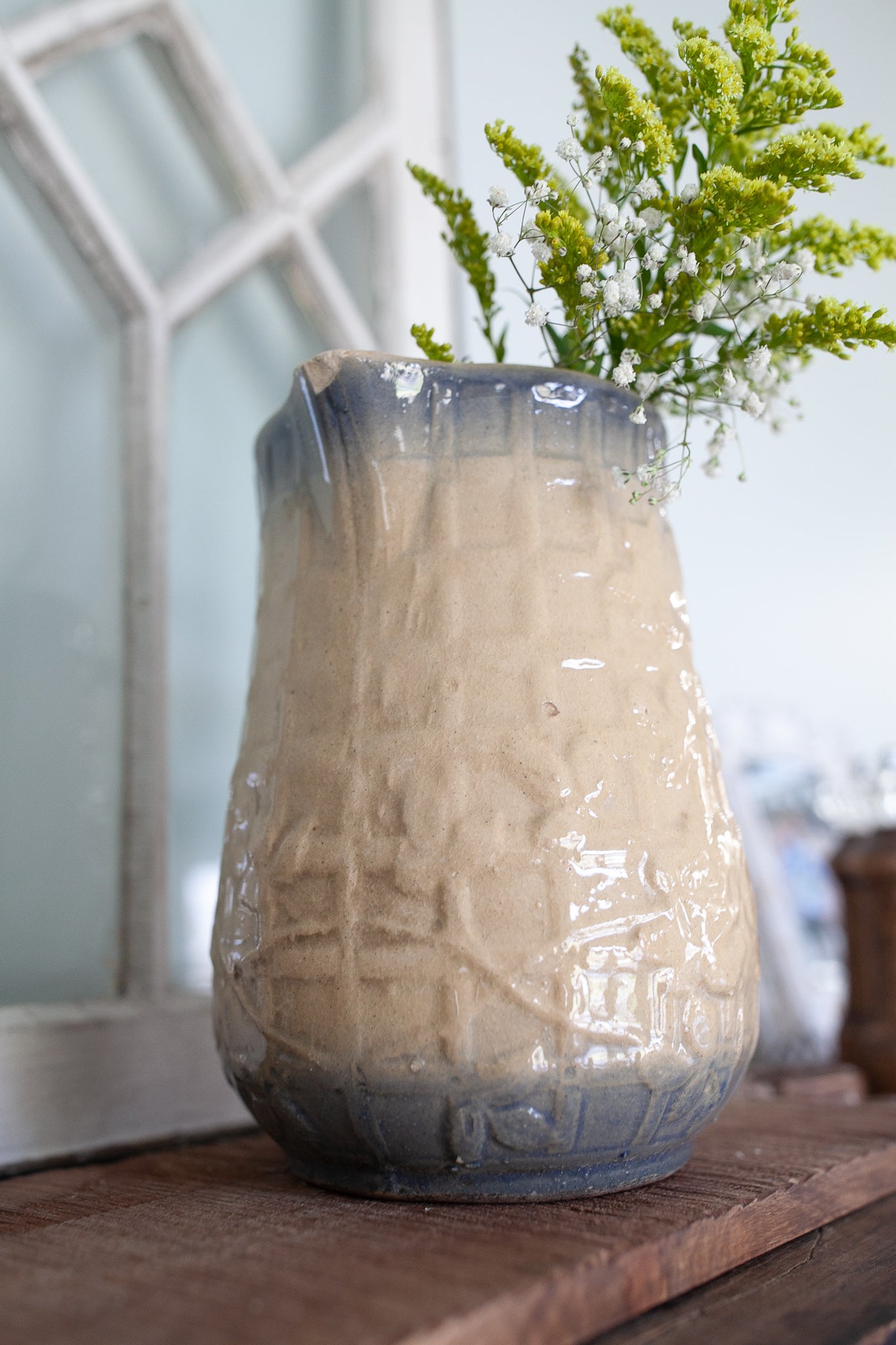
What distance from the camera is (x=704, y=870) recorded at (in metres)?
0.44

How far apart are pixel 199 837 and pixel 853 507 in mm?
908

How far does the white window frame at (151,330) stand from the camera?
22.1 inches

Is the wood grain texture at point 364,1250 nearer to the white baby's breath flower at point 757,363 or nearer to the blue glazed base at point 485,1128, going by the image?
the blue glazed base at point 485,1128

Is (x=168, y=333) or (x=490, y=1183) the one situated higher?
(x=168, y=333)

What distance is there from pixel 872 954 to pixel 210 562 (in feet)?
1.99

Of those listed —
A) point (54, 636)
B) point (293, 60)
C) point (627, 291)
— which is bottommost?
point (54, 636)

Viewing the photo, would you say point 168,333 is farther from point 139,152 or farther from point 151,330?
point 139,152

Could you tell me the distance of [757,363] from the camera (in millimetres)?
474

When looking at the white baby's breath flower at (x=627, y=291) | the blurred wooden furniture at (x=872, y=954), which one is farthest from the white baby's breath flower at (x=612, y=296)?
the blurred wooden furniture at (x=872, y=954)

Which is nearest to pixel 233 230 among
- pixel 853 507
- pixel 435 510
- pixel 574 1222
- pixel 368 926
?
pixel 435 510

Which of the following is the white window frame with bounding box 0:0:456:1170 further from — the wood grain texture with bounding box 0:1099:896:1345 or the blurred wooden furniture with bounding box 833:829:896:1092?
the blurred wooden furniture with bounding box 833:829:896:1092

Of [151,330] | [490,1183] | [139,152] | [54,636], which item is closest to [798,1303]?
[490,1183]

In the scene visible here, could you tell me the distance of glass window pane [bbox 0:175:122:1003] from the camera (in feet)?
1.91

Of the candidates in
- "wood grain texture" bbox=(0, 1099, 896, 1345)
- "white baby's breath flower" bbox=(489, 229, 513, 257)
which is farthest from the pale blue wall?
"white baby's breath flower" bbox=(489, 229, 513, 257)
